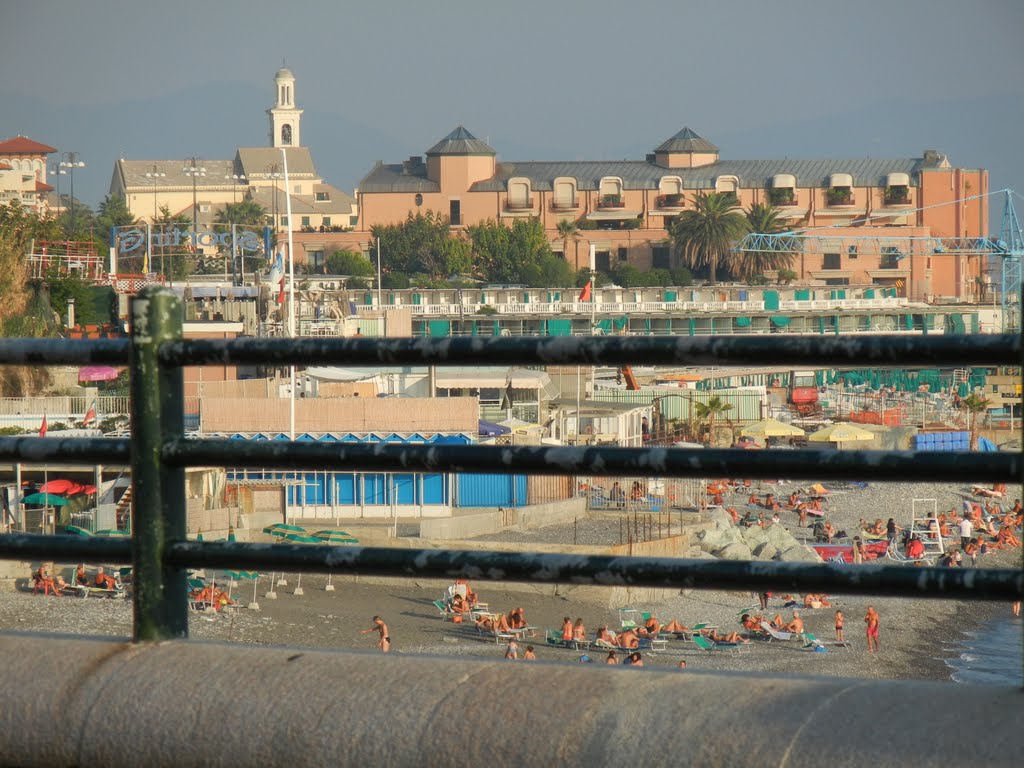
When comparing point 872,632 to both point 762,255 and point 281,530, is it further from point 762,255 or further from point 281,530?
point 762,255

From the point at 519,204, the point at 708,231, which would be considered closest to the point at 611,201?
the point at 519,204

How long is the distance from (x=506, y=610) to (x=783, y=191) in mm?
90507

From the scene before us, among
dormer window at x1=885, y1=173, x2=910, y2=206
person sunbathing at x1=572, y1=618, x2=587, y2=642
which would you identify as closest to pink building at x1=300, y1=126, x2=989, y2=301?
dormer window at x1=885, y1=173, x2=910, y2=206

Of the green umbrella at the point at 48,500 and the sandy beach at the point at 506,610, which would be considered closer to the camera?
the sandy beach at the point at 506,610

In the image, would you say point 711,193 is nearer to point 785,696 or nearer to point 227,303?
point 227,303

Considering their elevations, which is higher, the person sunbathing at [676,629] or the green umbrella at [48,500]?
the green umbrella at [48,500]

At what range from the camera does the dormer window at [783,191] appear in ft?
344

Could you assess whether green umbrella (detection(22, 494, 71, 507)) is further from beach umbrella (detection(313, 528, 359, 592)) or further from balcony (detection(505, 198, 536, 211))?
balcony (detection(505, 198, 536, 211))

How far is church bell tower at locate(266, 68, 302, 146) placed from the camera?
594ft

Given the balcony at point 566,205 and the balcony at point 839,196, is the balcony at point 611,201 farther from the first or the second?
the balcony at point 839,196

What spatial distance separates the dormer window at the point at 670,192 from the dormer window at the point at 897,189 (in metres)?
15.7

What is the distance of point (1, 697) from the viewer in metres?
2.15

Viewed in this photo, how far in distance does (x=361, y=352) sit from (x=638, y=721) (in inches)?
26.9

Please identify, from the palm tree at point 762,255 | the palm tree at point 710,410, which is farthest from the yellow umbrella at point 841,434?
the palm tree at point 762,255
